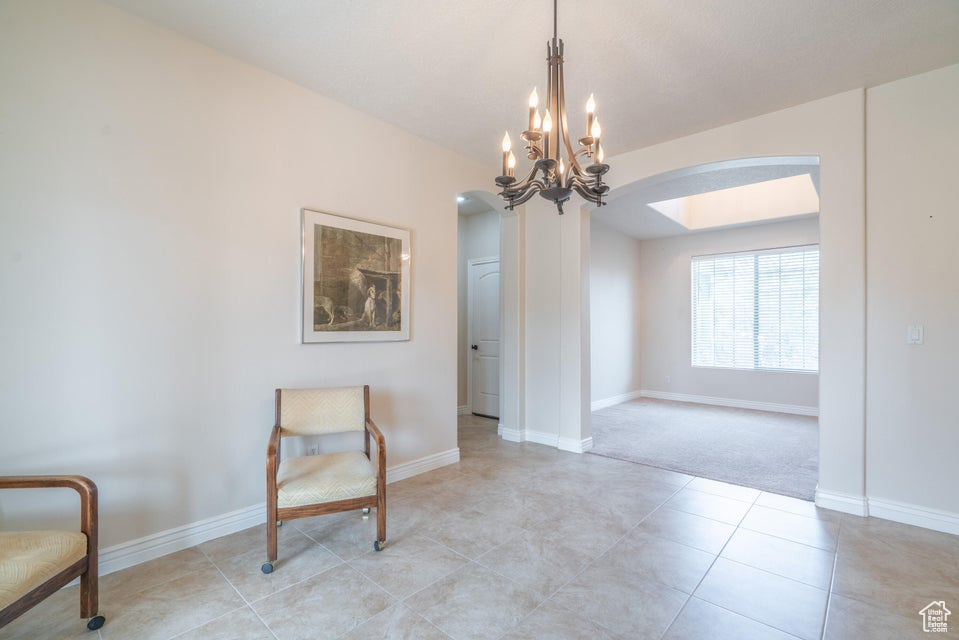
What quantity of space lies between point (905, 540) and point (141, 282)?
458 centimetres

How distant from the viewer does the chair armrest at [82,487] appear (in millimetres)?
1702

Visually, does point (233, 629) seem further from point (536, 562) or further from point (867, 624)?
point (867, 624)

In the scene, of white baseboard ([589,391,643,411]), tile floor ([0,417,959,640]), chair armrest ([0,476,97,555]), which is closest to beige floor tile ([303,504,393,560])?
tile floor ([0,417,959,640])

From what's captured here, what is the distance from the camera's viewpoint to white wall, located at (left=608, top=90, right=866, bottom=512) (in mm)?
2869

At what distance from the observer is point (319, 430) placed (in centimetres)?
269

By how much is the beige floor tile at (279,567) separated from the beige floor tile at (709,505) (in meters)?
2.33

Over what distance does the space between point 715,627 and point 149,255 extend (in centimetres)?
327

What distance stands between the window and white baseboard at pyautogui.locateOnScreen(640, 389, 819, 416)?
21.4 inches

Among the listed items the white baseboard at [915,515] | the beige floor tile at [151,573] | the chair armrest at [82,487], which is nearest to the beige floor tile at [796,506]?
the white baseboard at [915,515]

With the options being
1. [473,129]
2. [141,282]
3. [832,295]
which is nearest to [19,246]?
[141,282]

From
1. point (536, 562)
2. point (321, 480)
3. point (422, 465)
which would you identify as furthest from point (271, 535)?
point (422, 465)

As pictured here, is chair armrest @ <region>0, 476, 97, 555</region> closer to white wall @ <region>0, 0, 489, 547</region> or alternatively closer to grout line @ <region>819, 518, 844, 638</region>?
white wall @ <region>0, 0, 489, 547</region>

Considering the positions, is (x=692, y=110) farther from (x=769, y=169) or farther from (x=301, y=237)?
(x=301, y=237)

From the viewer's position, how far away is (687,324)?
7148 millimetres
